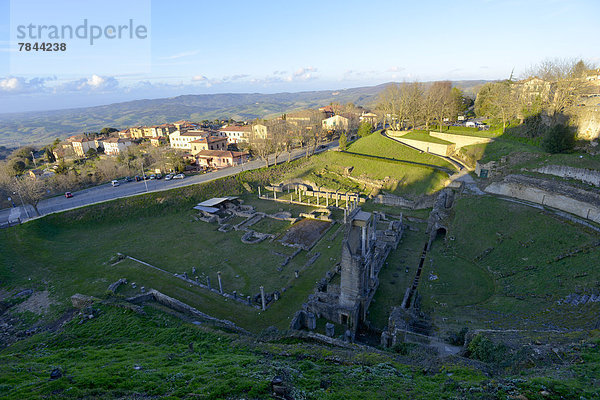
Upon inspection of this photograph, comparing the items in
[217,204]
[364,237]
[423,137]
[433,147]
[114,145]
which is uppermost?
[423,137]

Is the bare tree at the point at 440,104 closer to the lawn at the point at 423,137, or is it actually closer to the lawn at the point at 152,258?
the lawn at the point at 423,137

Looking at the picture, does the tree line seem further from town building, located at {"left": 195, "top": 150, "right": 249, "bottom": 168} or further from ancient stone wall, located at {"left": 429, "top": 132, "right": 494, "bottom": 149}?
town building, located at {"left": 195, "top": 150, "right": 249, "bottom": 168}

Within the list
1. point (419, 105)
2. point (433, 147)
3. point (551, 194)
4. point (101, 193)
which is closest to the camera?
point (551, 194)

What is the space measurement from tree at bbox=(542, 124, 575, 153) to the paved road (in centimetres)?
4238

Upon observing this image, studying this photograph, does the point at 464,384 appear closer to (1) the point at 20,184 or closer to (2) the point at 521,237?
(2) the point at 521,237

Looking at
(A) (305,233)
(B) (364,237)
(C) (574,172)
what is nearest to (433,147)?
(C) (574,172)

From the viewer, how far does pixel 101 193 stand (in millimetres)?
45625

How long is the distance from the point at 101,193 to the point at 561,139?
61.7 m

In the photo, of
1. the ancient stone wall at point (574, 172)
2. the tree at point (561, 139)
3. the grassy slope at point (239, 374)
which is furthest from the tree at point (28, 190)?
the tree at point (561, 139)

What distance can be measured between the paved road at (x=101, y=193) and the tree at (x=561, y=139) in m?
42.4

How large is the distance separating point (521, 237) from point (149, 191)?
45692 mm

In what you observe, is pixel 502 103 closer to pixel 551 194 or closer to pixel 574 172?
pixel 574 172

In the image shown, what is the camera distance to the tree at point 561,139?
3222 centimetres

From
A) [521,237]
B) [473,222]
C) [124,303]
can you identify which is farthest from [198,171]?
[521,237]
